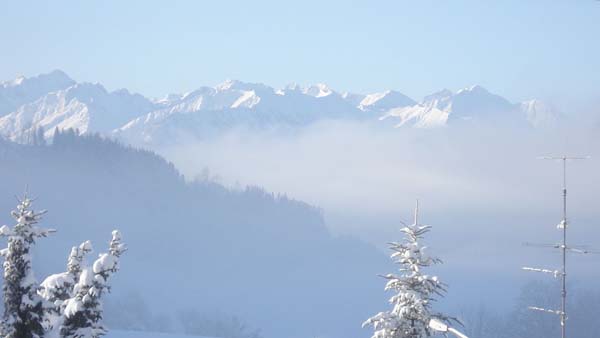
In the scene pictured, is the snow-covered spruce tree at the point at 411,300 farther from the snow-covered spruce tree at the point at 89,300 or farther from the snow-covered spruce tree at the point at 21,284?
the snow-covered spruce tree at the point at 21,284

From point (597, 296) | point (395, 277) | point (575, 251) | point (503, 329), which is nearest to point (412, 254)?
point (395, 277)

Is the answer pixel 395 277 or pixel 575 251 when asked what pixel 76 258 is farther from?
pixel 575 251

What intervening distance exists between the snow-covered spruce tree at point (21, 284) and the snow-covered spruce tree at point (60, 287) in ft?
1.37

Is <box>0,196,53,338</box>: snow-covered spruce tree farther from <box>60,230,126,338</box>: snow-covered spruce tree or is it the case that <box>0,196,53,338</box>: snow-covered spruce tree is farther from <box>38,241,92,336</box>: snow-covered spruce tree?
<box>60,230,126,338</box>: snow-covered spruce tree

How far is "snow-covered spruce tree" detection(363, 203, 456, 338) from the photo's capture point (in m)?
18.3

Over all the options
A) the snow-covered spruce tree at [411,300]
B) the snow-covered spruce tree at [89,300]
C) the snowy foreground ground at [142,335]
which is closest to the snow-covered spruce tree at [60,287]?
the snow-covered spruce tree at [89,300]

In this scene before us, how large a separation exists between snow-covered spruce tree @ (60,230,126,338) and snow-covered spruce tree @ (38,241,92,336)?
0.37m

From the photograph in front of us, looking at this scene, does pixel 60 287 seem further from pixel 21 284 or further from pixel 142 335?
pixel 142 335

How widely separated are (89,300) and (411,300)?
9.07 metres

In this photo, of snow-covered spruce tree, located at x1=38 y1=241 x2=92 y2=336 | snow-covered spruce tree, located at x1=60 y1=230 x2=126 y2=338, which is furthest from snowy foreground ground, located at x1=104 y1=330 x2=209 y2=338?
snow-covered spruce tree, located at x1=60 y1=230 x2=126 y2=338

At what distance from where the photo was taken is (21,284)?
71.3ft

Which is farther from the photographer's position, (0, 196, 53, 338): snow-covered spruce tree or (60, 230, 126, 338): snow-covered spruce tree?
(60, 230, 126, 338): snow-covered spruce tree

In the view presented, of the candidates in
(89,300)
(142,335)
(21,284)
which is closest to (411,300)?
(89,300)

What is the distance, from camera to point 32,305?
21.8 metres
